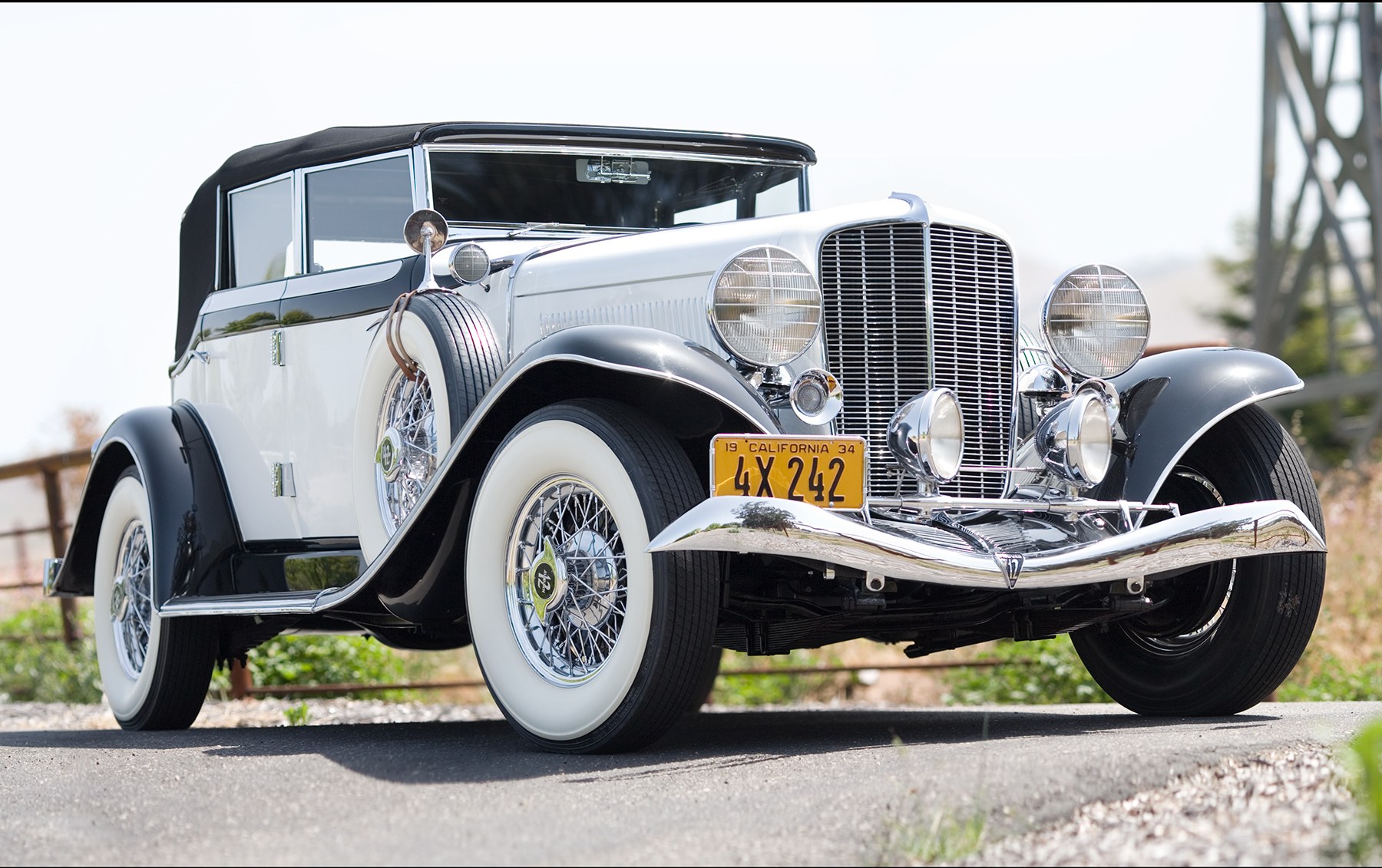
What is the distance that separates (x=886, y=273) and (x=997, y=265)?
1.30 feet

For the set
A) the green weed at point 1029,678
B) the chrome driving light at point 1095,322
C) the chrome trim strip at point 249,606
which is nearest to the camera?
the chrome driving light at point 1095,322

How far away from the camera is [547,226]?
554 centimetres

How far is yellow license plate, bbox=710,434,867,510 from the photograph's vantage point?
3.69 meters

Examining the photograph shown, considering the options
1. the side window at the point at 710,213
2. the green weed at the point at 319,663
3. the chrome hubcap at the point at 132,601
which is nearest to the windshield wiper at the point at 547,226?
the side window at the point at 710,213

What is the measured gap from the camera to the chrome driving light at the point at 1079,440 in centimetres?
426

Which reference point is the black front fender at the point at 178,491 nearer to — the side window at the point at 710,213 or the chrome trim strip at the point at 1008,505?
the side window at the point at 710,213

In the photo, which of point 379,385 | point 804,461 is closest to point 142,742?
point 379,385

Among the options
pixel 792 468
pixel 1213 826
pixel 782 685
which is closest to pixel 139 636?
pixel 792 468

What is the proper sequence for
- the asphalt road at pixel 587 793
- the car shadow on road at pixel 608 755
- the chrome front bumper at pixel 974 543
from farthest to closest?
the car shadow on road at pixel 608 755
the chrome front bumper at pixel 974 543
the asphalt road at pixel 587 793

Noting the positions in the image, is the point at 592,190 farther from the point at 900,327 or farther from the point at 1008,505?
the point at 1008,505

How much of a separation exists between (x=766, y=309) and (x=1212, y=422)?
1.36 metres

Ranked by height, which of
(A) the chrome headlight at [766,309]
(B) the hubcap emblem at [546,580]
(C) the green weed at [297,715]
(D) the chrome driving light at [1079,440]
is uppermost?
(A) the chrome headlight at [766,309]

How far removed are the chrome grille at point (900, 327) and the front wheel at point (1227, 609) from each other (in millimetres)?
707

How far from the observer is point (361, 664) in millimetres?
8680
